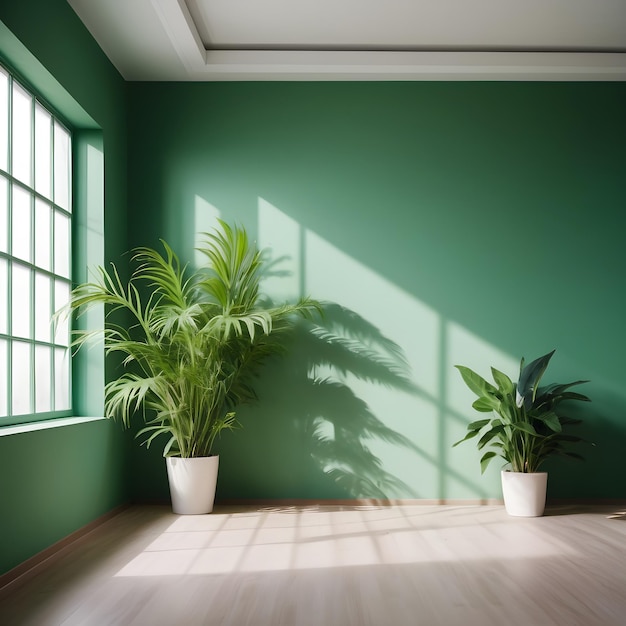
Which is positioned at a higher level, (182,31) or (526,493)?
(182,31)

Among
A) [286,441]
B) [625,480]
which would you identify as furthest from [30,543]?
[625,480]

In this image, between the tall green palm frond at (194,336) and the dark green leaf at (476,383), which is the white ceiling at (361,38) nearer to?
the tall green palm frond at (194,336)

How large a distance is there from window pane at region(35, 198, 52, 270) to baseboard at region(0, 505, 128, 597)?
1.33m

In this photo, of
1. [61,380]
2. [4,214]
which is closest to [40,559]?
[61,380]

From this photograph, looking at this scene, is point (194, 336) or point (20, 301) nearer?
point (20, 301)

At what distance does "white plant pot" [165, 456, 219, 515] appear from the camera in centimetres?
418

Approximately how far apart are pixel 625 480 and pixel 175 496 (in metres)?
2.78

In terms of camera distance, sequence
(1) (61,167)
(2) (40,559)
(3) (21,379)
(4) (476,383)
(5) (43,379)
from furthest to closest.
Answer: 1. (4) (476,383)
2. (1) (61,167)
3. (5) (43,379)
4. (3) (21,379)
5. (2) (40,559)

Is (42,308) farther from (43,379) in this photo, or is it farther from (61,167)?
(61,167)

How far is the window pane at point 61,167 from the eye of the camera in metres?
3.98

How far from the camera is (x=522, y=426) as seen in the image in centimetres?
411

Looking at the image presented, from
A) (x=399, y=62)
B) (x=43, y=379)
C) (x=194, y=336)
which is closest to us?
(x=43, y=379)

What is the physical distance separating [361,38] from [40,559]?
3294mm

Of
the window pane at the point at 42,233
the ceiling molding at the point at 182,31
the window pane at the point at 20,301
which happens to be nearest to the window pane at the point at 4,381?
the window pane at the point at 20,301
